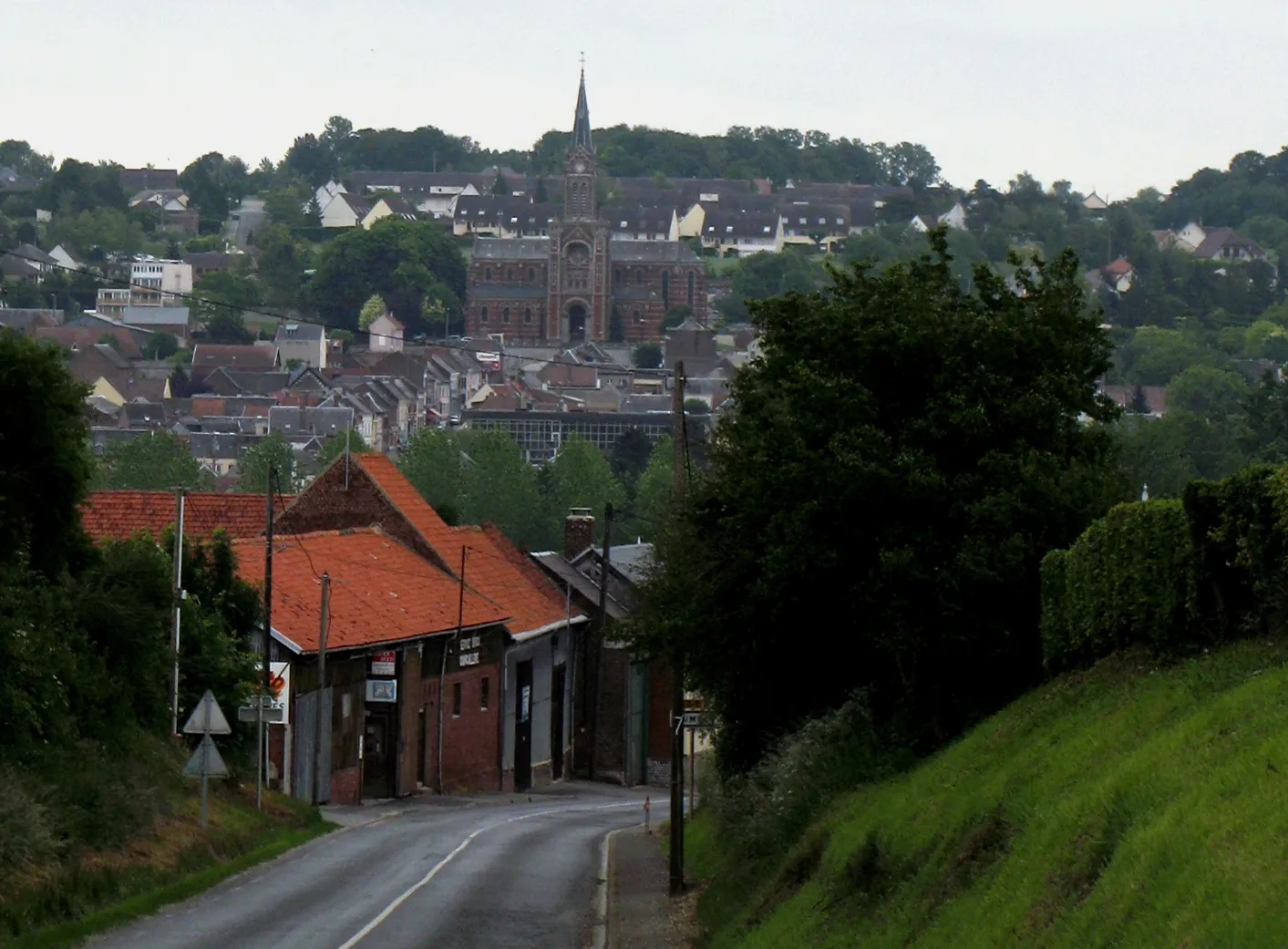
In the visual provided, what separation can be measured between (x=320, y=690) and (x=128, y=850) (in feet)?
44.5

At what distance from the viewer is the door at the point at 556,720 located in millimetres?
56312

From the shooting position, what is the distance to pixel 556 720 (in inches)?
2249

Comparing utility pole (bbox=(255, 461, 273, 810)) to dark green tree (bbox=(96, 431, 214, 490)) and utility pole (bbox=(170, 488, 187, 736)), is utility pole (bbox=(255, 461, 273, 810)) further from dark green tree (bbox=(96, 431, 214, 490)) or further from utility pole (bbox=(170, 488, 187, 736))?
dark green tree (bbox=(96, 431, 214, 490))

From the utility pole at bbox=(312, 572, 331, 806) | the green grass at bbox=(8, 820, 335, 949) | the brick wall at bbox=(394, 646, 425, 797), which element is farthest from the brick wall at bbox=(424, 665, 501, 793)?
the green grass at bbox=(8, 820, 335, 949)

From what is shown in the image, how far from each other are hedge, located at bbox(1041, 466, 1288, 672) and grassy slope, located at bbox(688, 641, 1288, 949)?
33 centimetres

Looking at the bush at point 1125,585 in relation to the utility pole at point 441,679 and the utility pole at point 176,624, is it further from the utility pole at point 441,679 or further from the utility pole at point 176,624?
the utility pole at point 441,679

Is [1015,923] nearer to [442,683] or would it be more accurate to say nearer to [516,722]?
[442,683]

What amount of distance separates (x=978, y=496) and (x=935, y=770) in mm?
4390

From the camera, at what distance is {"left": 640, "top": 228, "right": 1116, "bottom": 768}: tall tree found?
811 inches

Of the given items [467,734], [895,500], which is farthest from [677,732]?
[467,734]

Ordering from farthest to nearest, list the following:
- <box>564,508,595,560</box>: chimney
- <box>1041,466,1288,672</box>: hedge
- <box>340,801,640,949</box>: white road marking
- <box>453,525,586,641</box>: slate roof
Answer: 1. <box>564,508,595,560</box>: chimney
2. <box>453,525,586,641</box>: slate roof
3. <box>340,801,640,949</box>: white road marking
4. <box>1041,466,1288,672</box>: hedge

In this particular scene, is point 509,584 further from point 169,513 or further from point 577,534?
point 577,534

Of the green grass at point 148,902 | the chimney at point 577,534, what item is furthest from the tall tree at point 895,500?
the chimney at point 577,534

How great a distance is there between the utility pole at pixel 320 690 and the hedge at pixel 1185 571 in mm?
20516
